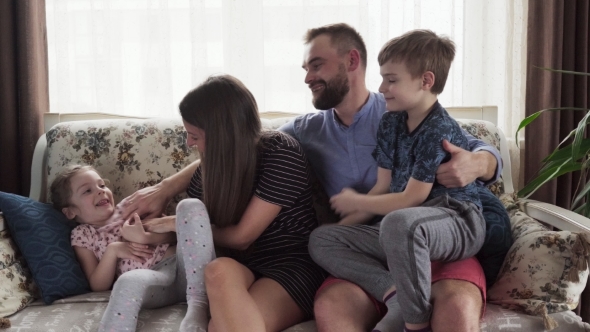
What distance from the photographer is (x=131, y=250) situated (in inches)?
85.7

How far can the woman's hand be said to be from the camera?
215 cm

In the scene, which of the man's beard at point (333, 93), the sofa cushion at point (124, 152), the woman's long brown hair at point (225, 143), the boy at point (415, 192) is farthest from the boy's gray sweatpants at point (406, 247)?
the sofa cushion at point (124, 152)

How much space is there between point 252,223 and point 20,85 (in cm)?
139

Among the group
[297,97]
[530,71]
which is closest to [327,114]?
[297,97]

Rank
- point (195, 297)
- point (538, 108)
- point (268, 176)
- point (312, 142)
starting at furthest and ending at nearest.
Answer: point (538, 108) < point (312, 142) < point (268, 176) < point (195, 297)

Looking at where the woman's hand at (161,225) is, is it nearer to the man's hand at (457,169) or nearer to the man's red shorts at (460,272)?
the man's red shorts at (460,272)

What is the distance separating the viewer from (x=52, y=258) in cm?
215

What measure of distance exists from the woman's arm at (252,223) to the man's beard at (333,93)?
1.37 ft

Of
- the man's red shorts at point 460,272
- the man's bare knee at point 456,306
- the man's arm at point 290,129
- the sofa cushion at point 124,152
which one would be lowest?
the man's bare knee at point 456,306

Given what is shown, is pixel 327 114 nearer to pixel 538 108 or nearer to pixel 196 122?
pixel 196 122

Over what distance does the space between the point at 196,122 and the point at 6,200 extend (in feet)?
2.24

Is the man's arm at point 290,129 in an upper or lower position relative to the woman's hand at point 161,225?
upper

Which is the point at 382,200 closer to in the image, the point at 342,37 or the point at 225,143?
the point at 225,143

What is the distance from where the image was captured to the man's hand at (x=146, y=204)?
7.46 feet
